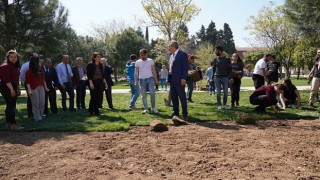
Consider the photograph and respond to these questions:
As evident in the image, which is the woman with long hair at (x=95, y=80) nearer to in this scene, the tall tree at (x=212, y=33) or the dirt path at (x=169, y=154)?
the dirt path at (x=169, y=154)

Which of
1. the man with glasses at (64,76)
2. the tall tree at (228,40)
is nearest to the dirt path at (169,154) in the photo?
the man with glasses at (64,76)

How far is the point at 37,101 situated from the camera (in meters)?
8.22

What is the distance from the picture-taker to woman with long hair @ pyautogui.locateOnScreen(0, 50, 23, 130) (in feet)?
23.4

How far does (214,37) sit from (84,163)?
302ft

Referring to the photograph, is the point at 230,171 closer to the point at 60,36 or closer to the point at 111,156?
the point at 111,156

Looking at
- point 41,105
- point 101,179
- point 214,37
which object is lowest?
point 101,179

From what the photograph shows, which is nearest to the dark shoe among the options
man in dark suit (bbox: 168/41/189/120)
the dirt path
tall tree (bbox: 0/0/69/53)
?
the dirt path

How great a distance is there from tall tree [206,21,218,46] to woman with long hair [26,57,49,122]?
86.8 metres

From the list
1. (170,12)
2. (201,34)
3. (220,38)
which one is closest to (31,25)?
(170,12)

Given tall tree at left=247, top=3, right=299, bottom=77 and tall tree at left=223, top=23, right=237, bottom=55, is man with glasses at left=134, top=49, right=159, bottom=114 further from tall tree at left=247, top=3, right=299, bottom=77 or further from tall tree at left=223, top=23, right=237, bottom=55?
tall tree at left=223, top=23, right=237, bottom=55

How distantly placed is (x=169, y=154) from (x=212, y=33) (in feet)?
302

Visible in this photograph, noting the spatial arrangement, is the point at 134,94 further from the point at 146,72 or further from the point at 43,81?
the point at 43,81

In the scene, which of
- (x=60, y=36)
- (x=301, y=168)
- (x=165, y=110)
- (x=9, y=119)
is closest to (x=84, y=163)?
(x=301, y=168)

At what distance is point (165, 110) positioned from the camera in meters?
9.75
